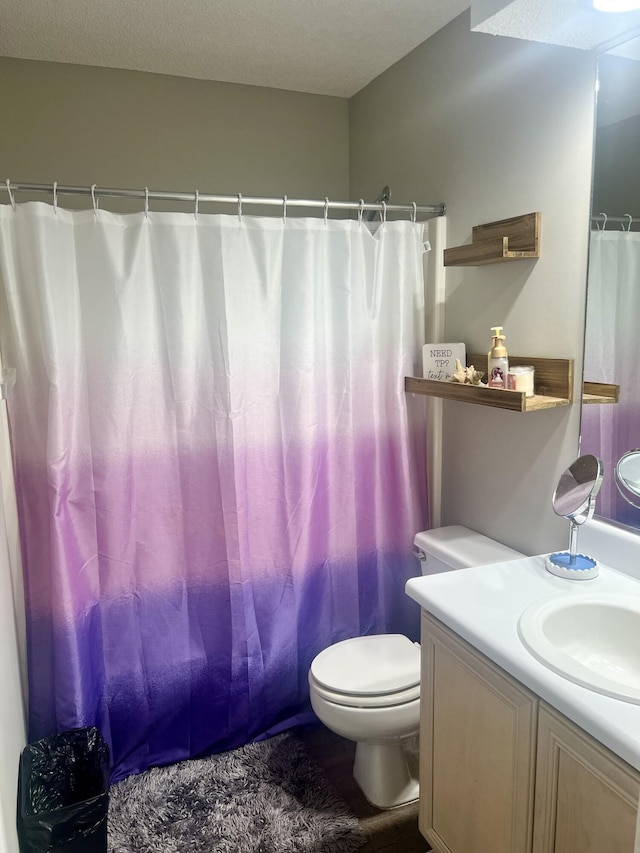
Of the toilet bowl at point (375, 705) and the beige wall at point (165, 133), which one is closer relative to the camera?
the toilet bowl at point (375, 705)

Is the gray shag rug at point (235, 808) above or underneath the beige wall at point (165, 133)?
underneath

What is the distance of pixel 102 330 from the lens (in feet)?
6.23

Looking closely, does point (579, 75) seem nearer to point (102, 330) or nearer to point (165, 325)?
point (165, 325)

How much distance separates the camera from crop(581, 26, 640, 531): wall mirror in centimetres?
152

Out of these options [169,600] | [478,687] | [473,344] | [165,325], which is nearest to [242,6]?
[165,325]

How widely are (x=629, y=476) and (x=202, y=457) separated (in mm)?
1283

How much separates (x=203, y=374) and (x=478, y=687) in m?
1.24

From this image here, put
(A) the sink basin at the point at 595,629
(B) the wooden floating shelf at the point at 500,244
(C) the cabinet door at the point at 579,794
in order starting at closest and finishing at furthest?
(C) the cabinet door at the point at 579,794 < (A) the sink basin at the point at 595,629 < (B) the wooden floating shelf at the point at 500,244

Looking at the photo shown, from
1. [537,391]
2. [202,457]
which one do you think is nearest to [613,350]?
[537,391]

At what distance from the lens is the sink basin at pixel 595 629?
1.38m

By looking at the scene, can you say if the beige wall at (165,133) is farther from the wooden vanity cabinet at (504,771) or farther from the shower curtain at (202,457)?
the wooden vanity cabinet at (504,771)

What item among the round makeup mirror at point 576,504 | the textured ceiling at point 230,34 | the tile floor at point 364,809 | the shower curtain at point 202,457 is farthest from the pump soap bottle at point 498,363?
the tile floor at point 364,809

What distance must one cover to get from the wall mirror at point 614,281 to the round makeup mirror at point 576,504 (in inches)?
4.4

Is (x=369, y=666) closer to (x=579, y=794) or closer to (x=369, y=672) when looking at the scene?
(x=369, y=672)
